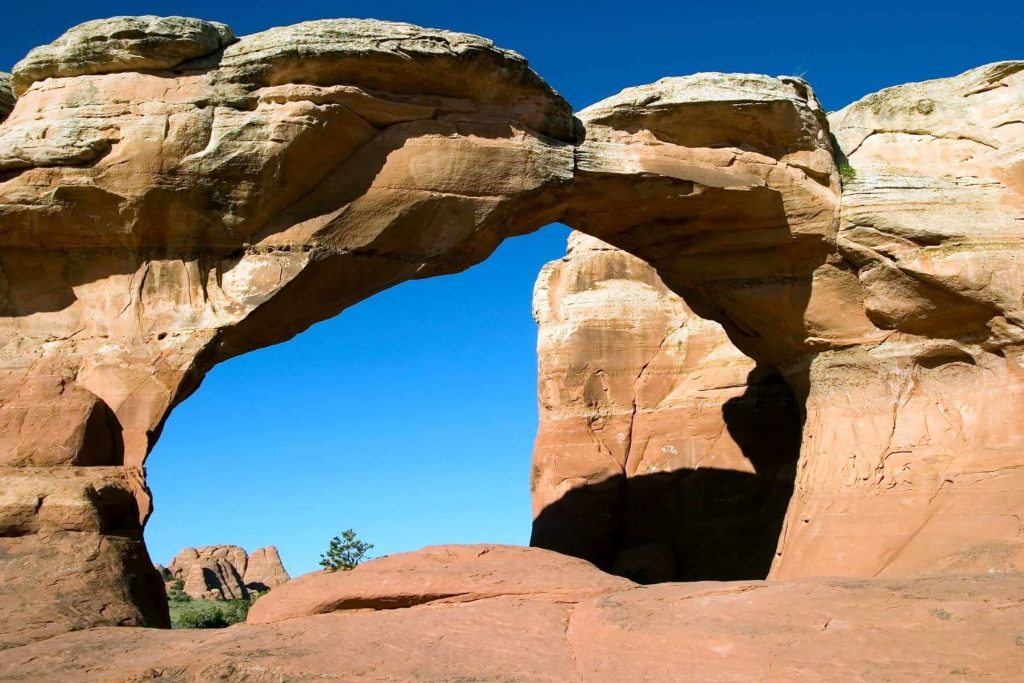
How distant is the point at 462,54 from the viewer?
13.5 m

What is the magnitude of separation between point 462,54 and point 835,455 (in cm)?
765

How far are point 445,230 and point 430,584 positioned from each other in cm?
620

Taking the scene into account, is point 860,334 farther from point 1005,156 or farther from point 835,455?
point 1005,156

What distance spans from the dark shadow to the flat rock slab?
456 inches

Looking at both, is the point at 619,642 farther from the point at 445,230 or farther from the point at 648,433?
the point at 648,433

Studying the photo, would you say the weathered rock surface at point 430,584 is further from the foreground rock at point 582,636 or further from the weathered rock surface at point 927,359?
the weathered rock surface at point 927,359

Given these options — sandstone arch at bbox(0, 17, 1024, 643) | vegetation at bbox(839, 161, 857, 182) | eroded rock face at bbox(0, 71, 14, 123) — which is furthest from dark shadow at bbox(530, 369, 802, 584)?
eroded rock face at bbox(0, 71, 14, 123)

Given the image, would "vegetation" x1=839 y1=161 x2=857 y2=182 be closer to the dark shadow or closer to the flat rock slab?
the dark shadow

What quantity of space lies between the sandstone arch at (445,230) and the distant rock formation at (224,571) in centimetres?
3134

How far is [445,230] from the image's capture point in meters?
14.1

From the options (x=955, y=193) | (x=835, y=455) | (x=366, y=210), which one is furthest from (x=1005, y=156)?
(x=366, y=210)

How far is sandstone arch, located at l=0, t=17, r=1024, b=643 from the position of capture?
41.7 ft

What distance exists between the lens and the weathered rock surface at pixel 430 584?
875cm

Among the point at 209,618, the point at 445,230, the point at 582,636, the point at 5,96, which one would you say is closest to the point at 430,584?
the point at 582,636
